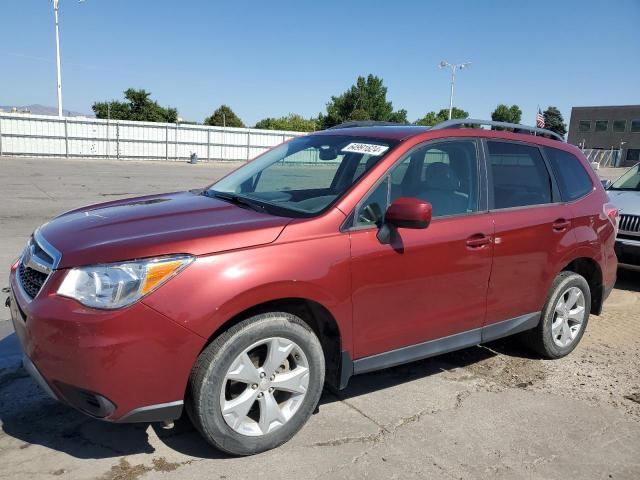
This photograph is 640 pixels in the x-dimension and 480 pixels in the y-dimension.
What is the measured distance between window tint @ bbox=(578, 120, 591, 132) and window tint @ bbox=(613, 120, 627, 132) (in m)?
3.97

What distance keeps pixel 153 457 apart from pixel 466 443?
180 centimetres

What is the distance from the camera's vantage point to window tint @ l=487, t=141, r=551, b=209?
4.01m

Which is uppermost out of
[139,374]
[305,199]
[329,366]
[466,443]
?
[305,199]

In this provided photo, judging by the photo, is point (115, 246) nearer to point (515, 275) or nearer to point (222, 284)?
point (222, 284)

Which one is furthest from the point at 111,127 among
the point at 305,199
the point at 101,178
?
the point at 305,199

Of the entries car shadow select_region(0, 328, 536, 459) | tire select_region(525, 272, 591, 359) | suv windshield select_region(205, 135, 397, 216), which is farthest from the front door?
tire select_region(525, 272, 591, 359)

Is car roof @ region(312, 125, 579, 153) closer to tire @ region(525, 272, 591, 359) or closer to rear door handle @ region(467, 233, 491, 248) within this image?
rear door handle @ region(467, 233, 491, 248)

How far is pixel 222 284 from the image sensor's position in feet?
8.74

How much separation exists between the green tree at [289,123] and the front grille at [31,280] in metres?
66.7

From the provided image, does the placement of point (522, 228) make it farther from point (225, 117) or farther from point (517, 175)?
point (225, 117)

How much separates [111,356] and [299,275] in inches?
39.4

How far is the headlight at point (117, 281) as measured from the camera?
2533 millimetres

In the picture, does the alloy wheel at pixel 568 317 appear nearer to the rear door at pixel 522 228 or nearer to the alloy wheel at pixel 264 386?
the rear door at pixel 522 228

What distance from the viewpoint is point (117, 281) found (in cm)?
255
